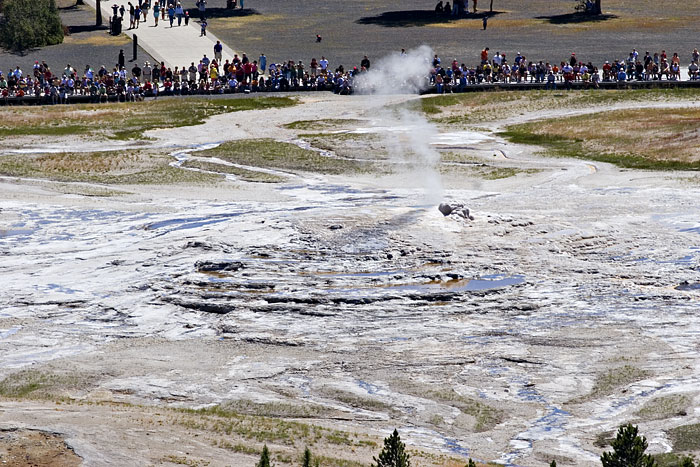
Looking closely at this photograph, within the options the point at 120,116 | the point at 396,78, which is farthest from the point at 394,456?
the point at 396,78

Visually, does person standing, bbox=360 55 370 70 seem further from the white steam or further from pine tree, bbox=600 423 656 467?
pine tree, bbox=600 423 656 467

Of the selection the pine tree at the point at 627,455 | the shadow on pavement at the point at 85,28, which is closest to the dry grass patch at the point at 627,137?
the pine tree at the point at 627,455

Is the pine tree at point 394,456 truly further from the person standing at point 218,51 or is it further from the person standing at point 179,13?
the person standing at point 179,13

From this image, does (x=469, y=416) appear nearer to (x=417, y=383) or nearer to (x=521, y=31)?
(x=417, y=383)

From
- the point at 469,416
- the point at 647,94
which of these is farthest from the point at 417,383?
the point at 647,94

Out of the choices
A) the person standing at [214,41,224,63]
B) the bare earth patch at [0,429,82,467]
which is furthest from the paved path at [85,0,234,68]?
the bare earth patch at [0,429,82,467]
